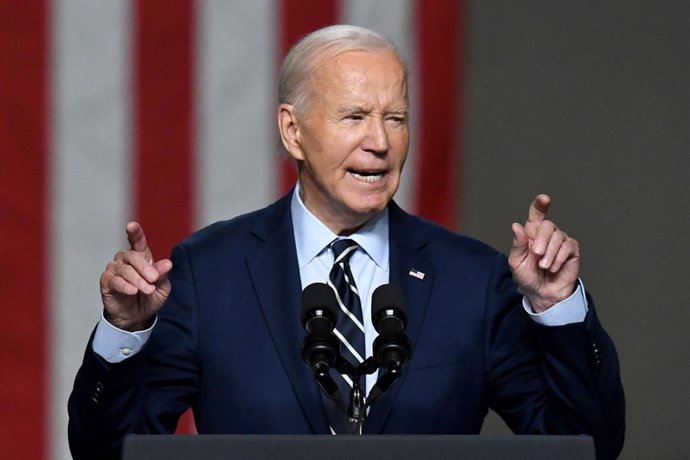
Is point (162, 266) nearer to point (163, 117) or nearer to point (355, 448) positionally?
point (355, 448)

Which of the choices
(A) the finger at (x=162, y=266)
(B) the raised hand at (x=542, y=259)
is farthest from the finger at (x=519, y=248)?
(A) the finger at (x=162, y=266)

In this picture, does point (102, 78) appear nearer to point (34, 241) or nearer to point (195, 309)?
point (34, 241)

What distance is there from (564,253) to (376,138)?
1.27ft

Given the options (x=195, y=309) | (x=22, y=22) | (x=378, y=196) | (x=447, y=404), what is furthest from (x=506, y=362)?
(x=22, y=22)

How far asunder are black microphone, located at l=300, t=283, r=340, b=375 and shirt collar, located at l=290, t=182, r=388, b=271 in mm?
554

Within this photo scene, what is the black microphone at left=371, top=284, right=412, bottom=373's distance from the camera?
188cm

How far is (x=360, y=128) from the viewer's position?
2.41m

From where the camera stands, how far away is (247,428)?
2.38 m

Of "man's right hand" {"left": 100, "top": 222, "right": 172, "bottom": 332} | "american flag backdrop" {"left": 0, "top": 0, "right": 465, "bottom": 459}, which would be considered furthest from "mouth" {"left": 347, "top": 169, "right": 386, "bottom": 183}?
"american flag backdrop" {"left": 0, "top": 0, "right": 465, "bottom": 459}

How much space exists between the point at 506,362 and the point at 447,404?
0.13 metres

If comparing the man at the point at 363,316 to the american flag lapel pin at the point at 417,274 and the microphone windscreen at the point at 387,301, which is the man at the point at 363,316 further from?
the microphone windscreen at the point at 387,301

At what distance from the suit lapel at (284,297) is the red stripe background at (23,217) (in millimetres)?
1089

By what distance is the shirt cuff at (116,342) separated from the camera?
224cm

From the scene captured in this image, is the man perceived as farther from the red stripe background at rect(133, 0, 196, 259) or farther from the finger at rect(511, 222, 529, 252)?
the red stripe background at rect(133, 0, 196, 259)
